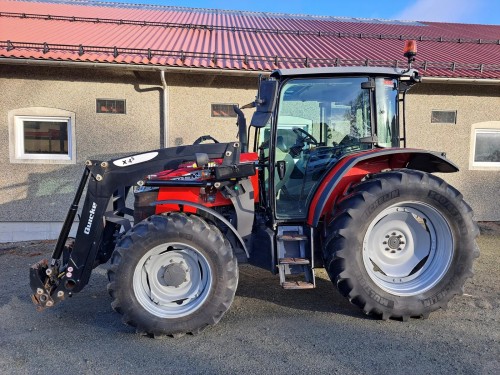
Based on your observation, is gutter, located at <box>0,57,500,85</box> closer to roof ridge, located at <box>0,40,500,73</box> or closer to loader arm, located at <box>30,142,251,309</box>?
roof ridge, located at <box>0,40,500,73</box>

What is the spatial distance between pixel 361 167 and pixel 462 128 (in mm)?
4854

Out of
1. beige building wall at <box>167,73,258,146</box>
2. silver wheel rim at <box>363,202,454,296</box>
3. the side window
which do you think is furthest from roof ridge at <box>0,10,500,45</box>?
silver wheel rim at <box>363,202,454,296</box>

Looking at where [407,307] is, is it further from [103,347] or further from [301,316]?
[103,347]

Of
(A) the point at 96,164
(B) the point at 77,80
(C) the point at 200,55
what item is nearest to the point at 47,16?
(B) the point at 77,80

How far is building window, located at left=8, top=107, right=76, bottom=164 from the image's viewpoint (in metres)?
6.27

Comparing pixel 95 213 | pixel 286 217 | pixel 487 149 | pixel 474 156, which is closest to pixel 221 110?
pixel 286 217

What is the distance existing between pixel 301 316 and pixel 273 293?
598mm

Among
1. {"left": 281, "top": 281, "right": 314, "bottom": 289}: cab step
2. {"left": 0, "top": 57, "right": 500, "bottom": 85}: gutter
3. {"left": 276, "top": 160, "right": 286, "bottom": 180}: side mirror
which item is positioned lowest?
{"left": 281, "top": 281, "right": 314, "bottom": 289}: cab step

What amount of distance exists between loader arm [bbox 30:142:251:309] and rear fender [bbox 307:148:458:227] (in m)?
0.78

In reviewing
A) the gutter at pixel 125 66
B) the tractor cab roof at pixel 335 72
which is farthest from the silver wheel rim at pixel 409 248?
the gutter at pixel 125 66

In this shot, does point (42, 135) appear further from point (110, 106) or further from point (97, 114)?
point (110, 106)

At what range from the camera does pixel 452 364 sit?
2.58 m

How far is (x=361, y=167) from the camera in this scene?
3.38m

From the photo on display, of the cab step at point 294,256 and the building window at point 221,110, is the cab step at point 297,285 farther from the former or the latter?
the building window at point 221,110
